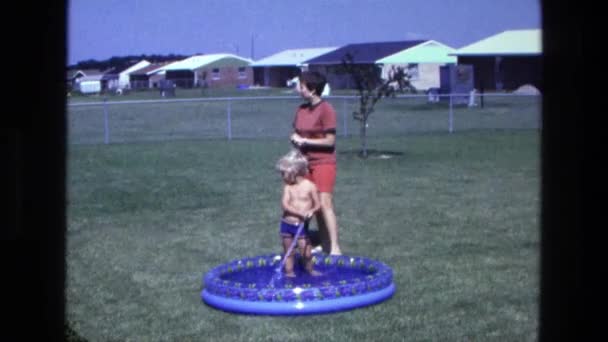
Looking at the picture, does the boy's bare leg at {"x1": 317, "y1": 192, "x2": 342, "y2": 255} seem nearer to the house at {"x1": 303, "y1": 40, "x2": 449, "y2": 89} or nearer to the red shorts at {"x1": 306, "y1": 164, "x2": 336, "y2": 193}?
the red shorts at {"x1": 306, "y1": 164, "x2": 336, "y2": 193}

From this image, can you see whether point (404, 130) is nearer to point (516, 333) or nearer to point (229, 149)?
point (229, 149)

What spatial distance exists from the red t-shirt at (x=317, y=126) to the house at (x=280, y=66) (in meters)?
57.1

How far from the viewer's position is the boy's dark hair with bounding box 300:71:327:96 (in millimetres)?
6457

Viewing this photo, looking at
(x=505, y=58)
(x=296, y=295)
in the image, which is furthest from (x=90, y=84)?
(x=296, y=295)

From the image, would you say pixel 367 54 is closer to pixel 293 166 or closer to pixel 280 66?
pixel 280 66

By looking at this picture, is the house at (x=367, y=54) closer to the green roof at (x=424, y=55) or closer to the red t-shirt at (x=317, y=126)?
the green roof at (x=424, y=55)

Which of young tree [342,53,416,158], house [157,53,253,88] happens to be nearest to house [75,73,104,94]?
house [157,53,253,88]

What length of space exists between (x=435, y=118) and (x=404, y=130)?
13.1 feet

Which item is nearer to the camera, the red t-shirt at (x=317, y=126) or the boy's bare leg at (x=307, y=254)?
the boy's bare leg at (x=307, y=254)

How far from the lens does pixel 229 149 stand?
17.4 m

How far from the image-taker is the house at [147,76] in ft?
216

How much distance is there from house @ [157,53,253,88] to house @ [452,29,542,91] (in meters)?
26.4

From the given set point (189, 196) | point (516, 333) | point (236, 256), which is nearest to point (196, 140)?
point (189, 196)

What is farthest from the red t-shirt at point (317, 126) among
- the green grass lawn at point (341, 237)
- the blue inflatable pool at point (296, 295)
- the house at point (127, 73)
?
the house at point (127, 73)
